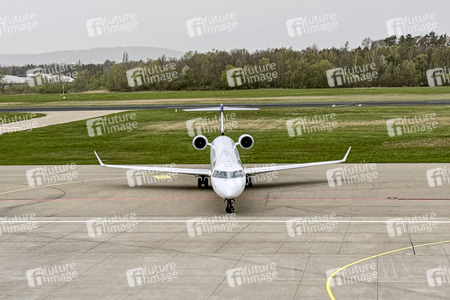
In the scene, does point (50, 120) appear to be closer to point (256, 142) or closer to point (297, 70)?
point (256, 142)

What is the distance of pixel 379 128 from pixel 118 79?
123m

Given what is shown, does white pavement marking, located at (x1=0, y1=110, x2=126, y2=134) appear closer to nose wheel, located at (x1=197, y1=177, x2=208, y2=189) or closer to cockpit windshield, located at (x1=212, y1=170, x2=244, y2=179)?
nose wheel, located at (x1=197, y1=177, x2=208, y2=189)

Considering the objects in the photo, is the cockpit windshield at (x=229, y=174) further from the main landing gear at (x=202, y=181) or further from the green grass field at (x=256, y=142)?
the green grass field at (x=256, y=142)

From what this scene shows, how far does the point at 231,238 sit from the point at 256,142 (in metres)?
32.5

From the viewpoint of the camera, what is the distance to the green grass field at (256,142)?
45156mm

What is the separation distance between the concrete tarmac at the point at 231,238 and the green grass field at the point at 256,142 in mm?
8483

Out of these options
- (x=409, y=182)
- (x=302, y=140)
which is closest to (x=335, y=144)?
(x=302, y=140)

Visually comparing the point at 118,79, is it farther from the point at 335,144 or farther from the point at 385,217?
the point at 385,217

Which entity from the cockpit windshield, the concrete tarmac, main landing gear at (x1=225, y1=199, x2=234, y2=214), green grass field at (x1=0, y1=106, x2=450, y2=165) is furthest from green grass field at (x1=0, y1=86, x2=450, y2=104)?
the cockpit windshield

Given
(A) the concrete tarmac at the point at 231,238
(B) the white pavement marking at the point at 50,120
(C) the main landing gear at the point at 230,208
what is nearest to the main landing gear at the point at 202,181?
(A) the concrete tarmac at the point at 231,238

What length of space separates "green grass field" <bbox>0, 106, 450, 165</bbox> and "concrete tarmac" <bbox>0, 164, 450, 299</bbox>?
334 inches

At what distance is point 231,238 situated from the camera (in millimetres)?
22359

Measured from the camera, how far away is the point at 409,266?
18.2 meters

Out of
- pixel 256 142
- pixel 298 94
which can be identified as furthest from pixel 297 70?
pixel 256 142
